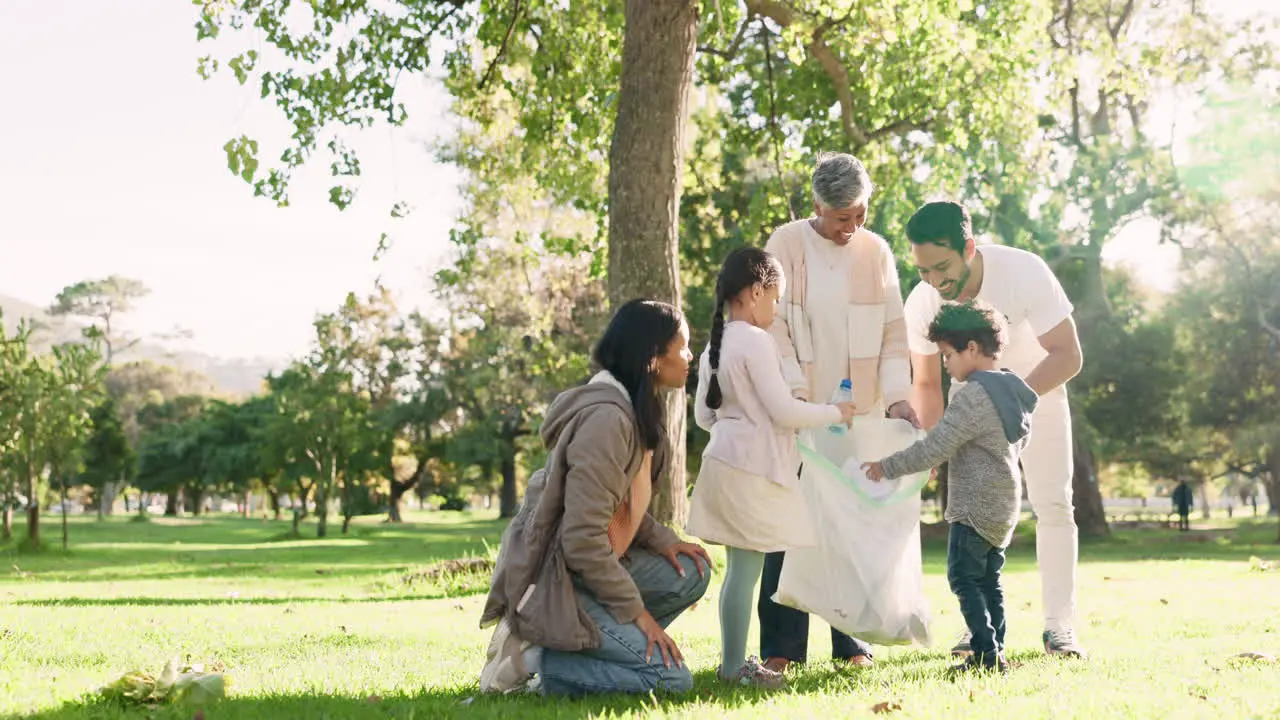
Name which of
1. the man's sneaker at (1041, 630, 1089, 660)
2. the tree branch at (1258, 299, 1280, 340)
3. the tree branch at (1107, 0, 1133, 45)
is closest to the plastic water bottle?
the man's sneaker at (1041, 630, 1089, 660)

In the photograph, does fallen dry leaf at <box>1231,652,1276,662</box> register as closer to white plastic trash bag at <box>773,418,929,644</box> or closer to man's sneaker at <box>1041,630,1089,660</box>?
man's sneaker at <box>1041,630,1089,660</box>

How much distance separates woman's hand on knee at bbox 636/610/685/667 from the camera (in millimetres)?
4766

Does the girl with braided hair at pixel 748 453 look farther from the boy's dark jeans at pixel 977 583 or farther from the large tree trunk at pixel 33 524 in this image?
the large tree trunk at pixel 33 524

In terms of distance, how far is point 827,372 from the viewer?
19.3ft

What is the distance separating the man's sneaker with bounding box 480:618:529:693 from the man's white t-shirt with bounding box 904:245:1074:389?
8.61ft

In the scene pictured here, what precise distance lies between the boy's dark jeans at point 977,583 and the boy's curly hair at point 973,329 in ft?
2.86

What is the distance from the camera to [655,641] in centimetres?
479

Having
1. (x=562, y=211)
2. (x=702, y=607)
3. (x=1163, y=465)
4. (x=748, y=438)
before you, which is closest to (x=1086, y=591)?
(x=702, y=607)

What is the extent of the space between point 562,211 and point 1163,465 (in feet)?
121

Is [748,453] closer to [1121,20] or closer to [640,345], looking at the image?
[640,345]

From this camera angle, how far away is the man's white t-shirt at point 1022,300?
6145 mm

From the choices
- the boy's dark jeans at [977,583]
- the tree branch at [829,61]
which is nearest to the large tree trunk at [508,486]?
the tree branch at [829,61]

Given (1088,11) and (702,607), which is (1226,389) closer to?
(1088,11)

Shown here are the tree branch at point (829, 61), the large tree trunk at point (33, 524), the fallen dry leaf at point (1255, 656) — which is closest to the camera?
the fallen dry leaf at point (1255, 656)
